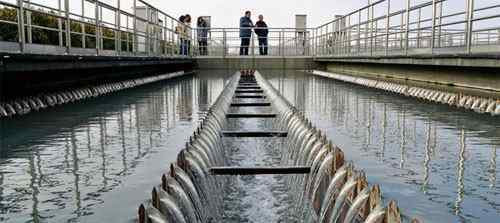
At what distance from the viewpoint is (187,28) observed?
26.1 meters

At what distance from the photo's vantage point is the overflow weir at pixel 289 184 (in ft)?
8.18

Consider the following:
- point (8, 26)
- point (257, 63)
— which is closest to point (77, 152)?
point (8, 26)

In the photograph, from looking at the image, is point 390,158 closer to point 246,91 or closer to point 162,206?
point 162,206

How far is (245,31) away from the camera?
27.3 metres

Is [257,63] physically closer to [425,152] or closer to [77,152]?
[425,152]

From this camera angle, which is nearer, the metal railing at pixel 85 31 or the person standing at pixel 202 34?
the metal railing at pixel 85 31

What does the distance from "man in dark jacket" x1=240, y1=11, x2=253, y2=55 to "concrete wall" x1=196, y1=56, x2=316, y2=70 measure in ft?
2.11

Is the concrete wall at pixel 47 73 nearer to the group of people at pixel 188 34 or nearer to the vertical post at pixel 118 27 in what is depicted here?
the vertical post at pixel 118 27

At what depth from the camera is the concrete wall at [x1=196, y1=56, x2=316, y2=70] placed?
27828 millimetres

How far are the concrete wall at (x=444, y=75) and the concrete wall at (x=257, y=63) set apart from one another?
9.40 metres

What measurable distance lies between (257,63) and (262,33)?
65.7 inches

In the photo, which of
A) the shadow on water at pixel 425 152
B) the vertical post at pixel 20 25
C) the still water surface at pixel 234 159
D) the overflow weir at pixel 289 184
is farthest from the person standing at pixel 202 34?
the overflow weir at pixel 289 184

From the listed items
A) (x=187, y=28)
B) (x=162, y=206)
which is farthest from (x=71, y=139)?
(x=187, y=28)

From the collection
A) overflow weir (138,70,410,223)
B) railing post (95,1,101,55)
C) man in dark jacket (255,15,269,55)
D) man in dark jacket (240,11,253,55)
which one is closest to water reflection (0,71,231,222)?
overflow weir (138,70,410,223)
